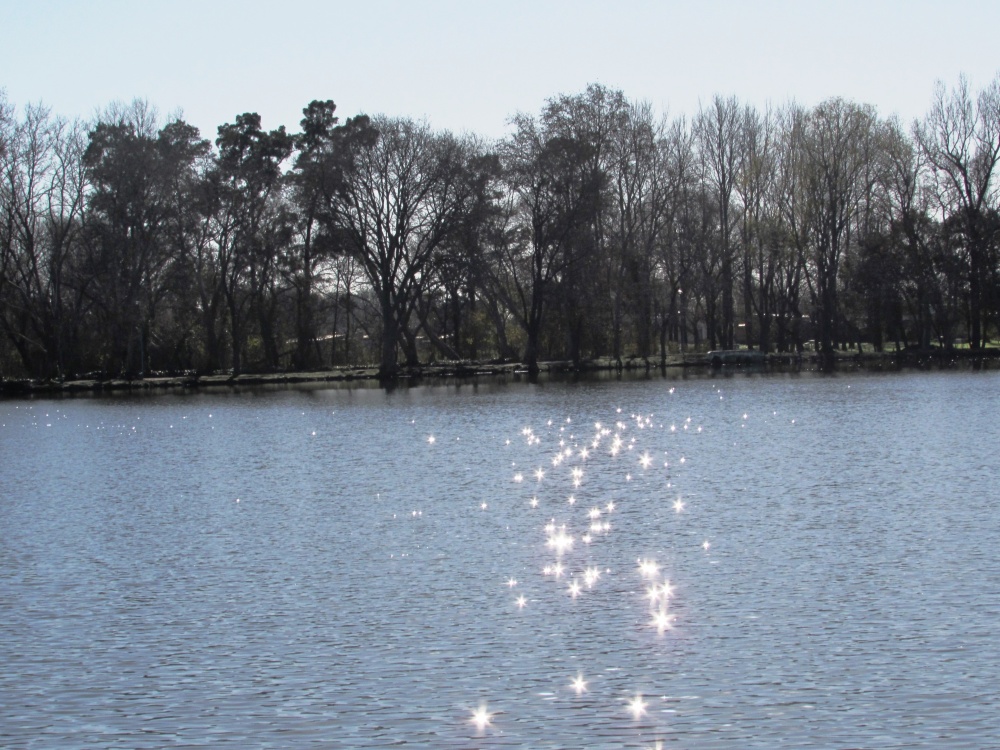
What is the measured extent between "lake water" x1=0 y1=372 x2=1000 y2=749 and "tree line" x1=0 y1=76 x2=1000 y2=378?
4336cm

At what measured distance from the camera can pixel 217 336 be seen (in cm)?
7944

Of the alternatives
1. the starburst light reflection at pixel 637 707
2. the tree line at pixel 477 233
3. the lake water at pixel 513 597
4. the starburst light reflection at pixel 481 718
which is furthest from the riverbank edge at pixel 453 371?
the starburst light reflection at pixel 637 707

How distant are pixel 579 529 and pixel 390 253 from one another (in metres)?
55.5

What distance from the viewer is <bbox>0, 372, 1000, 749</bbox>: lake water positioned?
9055 millimetres

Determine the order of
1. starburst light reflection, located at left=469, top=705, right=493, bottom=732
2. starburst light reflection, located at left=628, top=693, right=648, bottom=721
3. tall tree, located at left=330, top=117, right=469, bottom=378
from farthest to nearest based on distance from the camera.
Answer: tall tree, located at left=330, top=117, right=469, bottom=378, starburst light reflection, located at left=628, top=693, right=648, bottom=721, starburst light reflection, located at left=469, top=705, right=493, bottom=732

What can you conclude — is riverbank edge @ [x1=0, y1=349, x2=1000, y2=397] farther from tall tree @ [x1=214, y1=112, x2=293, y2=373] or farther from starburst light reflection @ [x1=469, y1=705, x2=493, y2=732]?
starburst light reflection @ [x1=469, y1=705, x2=493, y2=732]

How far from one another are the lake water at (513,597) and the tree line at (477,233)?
43362mm

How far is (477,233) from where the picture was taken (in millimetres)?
69812

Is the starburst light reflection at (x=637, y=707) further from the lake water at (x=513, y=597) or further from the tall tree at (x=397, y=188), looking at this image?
the tall tree at (x=397, y=188)

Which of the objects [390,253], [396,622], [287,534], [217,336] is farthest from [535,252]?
[396,622]

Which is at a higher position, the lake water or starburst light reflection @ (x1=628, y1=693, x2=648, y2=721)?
the lake water

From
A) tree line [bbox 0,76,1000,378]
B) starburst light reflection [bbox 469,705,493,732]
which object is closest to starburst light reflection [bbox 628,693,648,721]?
starburst light reflection [bbox 469,705,493,732]

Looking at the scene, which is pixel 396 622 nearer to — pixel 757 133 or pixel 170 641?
pixel 170 641

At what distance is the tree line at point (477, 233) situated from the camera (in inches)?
2753
